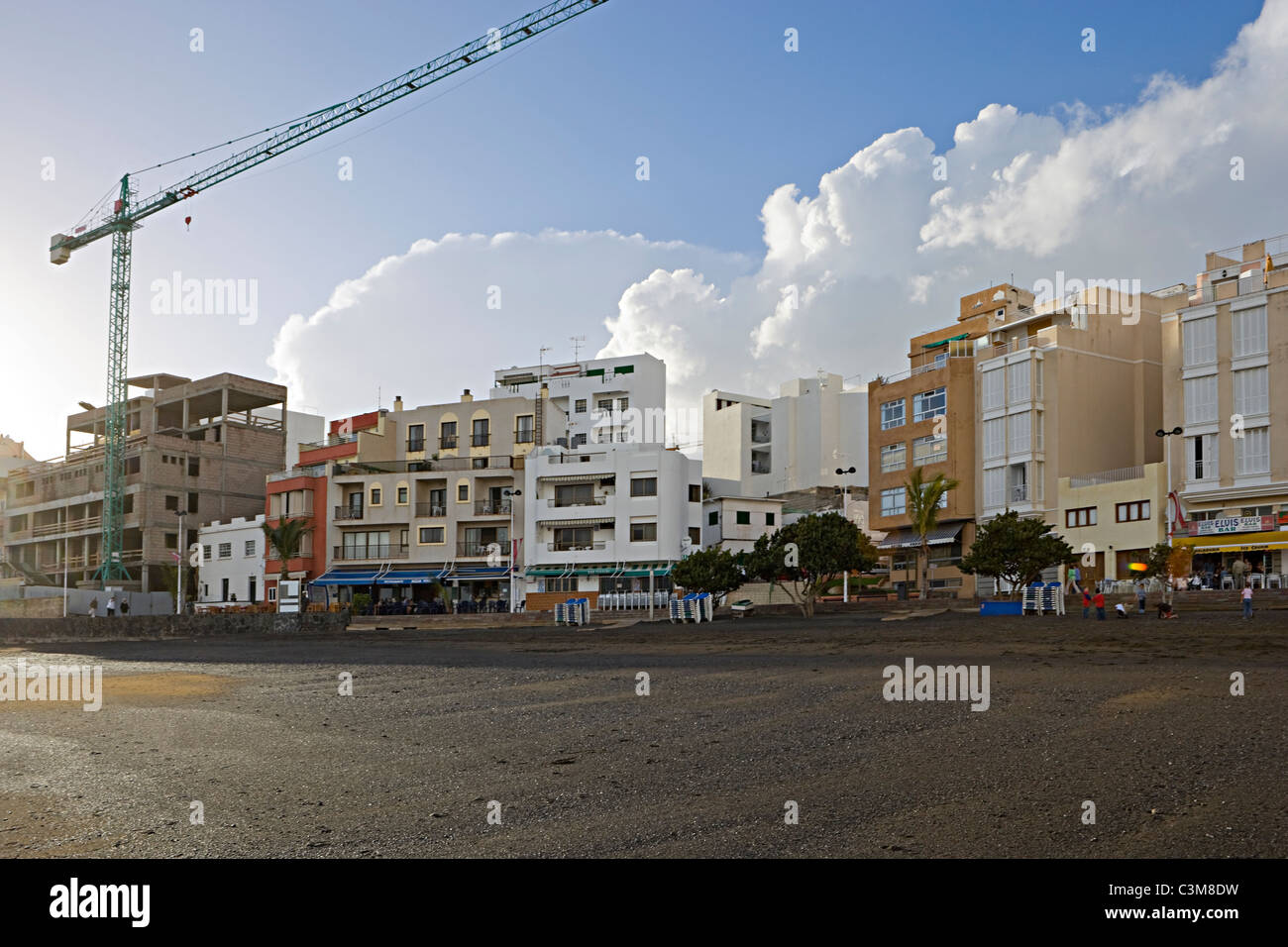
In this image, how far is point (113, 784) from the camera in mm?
11992

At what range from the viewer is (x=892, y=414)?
243 feet

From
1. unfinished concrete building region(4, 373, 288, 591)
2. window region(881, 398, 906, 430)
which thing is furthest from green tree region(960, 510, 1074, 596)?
unfinished concrete building region(4, 373, 288, 591)

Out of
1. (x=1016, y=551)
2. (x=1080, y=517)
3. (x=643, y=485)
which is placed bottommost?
(x=1016, y=551)

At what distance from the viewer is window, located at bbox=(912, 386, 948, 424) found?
69.7m

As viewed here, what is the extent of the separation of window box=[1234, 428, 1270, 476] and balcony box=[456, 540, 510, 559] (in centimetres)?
4413

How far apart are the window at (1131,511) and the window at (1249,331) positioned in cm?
859

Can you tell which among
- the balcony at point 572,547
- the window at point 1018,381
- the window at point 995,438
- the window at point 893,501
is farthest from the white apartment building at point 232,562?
the window at point 1018,381

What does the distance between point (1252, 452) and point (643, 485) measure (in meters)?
35.7

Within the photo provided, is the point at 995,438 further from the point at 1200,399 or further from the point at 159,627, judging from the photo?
the point at 159,627

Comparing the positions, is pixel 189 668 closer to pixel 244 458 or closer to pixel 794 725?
pixel 794 725

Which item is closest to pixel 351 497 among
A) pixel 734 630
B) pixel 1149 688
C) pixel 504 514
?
pixel 504 514

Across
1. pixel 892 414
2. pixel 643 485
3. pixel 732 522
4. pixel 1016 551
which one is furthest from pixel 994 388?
pixel 643 485

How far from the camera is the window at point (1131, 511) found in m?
58.4

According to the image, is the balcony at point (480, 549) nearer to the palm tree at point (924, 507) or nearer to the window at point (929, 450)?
the window at point (929, 450)
